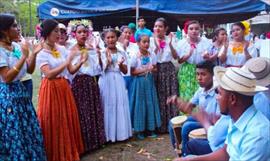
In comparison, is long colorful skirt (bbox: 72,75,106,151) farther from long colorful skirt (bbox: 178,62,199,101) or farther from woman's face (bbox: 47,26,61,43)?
long colorful skirt (bbox: 178,62,199,101)

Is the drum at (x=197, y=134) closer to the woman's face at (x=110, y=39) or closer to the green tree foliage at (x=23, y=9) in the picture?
the woman's face at (x=110, y=39)

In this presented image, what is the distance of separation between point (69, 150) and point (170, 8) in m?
5.03

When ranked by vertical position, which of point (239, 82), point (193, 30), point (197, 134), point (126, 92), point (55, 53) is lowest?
point (197, 134)

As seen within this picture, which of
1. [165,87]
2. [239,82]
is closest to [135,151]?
[165,87]

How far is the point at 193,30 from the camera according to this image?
634 centimetres

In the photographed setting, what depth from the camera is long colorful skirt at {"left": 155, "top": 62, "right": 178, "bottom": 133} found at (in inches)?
257

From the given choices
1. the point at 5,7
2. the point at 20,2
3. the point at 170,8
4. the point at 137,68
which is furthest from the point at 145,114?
the point at 20,2

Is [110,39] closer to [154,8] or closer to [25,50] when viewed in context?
[25,50]

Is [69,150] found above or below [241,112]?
below

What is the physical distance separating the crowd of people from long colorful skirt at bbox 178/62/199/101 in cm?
2

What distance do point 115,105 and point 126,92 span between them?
1.02 ft

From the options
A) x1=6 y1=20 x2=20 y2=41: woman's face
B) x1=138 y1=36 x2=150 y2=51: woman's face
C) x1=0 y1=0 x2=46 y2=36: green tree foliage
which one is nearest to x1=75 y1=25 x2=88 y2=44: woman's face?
x1=138 y1=36 x2=150 y2=51: woman's face

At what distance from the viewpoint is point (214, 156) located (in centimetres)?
284

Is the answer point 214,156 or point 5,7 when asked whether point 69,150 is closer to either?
point 214,156
